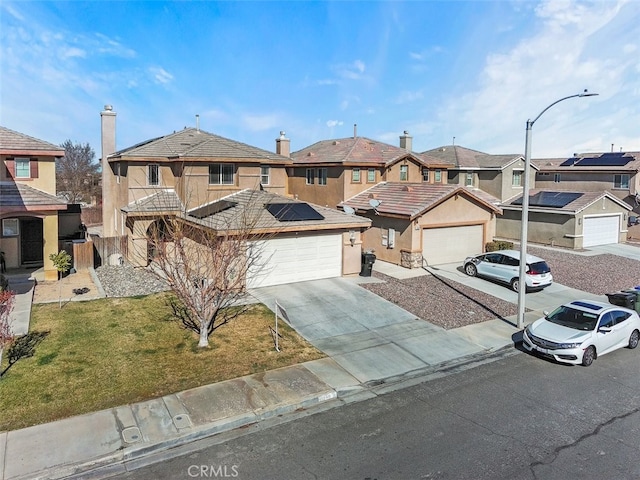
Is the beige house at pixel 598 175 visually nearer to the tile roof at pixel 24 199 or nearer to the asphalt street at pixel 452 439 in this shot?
the asphalt street at pixel 452 439

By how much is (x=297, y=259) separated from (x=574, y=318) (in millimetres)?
10407

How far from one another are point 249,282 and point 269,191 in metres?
8.18

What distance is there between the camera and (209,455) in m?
8.20

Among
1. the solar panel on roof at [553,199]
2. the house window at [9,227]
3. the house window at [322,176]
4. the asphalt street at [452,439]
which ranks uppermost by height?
the house window at [322,176]

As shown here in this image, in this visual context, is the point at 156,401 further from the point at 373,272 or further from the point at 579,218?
the point at 579,218

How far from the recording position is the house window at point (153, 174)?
22.8 meters

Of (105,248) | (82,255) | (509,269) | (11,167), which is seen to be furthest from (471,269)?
(11,167)

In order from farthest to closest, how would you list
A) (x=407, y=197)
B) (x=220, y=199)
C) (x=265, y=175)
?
(x=265, y=175) < (x=407, y=197) < (x=220, y=199)

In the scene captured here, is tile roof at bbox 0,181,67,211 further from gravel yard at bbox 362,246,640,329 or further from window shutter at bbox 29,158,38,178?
gravel yard at bbox 362,246,640,329

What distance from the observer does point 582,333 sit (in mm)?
12742

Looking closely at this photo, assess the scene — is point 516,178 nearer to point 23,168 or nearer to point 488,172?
point 488,172

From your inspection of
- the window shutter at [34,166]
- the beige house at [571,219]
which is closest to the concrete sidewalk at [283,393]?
the window shutter at [34,166]

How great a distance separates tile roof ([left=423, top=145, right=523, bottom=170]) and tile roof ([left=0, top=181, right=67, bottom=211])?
2619cm

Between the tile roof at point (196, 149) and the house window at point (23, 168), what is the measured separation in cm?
380
